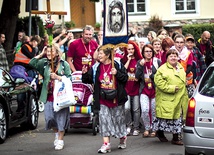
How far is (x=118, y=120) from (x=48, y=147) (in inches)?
61.2

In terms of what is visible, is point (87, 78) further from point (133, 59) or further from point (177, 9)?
point (177, 9)

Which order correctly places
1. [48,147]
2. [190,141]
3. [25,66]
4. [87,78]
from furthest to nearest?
[25,66]
[48,147]
[87,78]
[190,141]

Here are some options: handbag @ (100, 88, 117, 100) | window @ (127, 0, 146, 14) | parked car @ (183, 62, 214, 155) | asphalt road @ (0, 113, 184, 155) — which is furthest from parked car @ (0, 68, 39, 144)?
window @ (127, 0, 146, 14)

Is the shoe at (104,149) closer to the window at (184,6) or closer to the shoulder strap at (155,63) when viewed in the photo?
the shoulder strap at (155,63)

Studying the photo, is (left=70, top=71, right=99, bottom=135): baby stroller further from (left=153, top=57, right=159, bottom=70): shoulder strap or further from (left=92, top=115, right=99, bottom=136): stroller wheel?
(left=153, top=57, right=159, bottom=70): shoulder strap

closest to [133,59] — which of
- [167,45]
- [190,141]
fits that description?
[167,45]

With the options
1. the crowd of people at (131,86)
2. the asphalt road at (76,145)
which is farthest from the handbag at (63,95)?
the asphalt road at (76,145)

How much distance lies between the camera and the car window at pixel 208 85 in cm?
953

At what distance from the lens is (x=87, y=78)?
37.9 ft

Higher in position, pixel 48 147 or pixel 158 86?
pixel 158 86

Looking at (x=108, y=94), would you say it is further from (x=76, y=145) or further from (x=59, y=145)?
(x=76, y=145)

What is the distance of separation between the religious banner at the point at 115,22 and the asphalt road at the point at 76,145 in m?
1.92

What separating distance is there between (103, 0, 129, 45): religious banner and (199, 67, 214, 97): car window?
263 centimetres

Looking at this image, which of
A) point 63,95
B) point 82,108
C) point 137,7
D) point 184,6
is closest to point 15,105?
point 82,108
